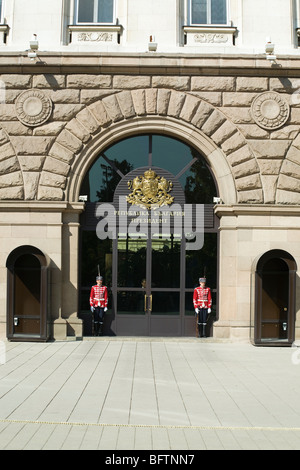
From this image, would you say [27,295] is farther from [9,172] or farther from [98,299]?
[9,172]

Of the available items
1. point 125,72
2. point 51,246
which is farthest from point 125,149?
point 51,246

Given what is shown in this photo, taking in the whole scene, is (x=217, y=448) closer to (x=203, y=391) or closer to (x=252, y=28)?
(x=203, y=391)

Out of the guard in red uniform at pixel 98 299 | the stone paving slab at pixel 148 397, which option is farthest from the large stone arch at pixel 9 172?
the stone paving slab at pixel 148 397

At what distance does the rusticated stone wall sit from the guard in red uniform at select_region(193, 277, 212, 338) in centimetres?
224

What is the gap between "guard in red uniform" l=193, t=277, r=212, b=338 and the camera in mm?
→ 15219

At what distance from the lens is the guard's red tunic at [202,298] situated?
49.9 ft

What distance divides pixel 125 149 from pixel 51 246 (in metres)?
2.96

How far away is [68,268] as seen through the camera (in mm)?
15289

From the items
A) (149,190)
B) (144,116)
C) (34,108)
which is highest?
(34,108)

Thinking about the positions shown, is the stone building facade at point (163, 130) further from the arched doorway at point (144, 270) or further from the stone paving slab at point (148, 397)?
the stone paving slab at point (148, 397)

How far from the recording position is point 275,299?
15.1 metres

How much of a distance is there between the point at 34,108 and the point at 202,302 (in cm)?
599

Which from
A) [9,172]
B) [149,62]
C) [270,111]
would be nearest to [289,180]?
[270,111]

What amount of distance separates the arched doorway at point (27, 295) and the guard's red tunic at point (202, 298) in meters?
3.48
